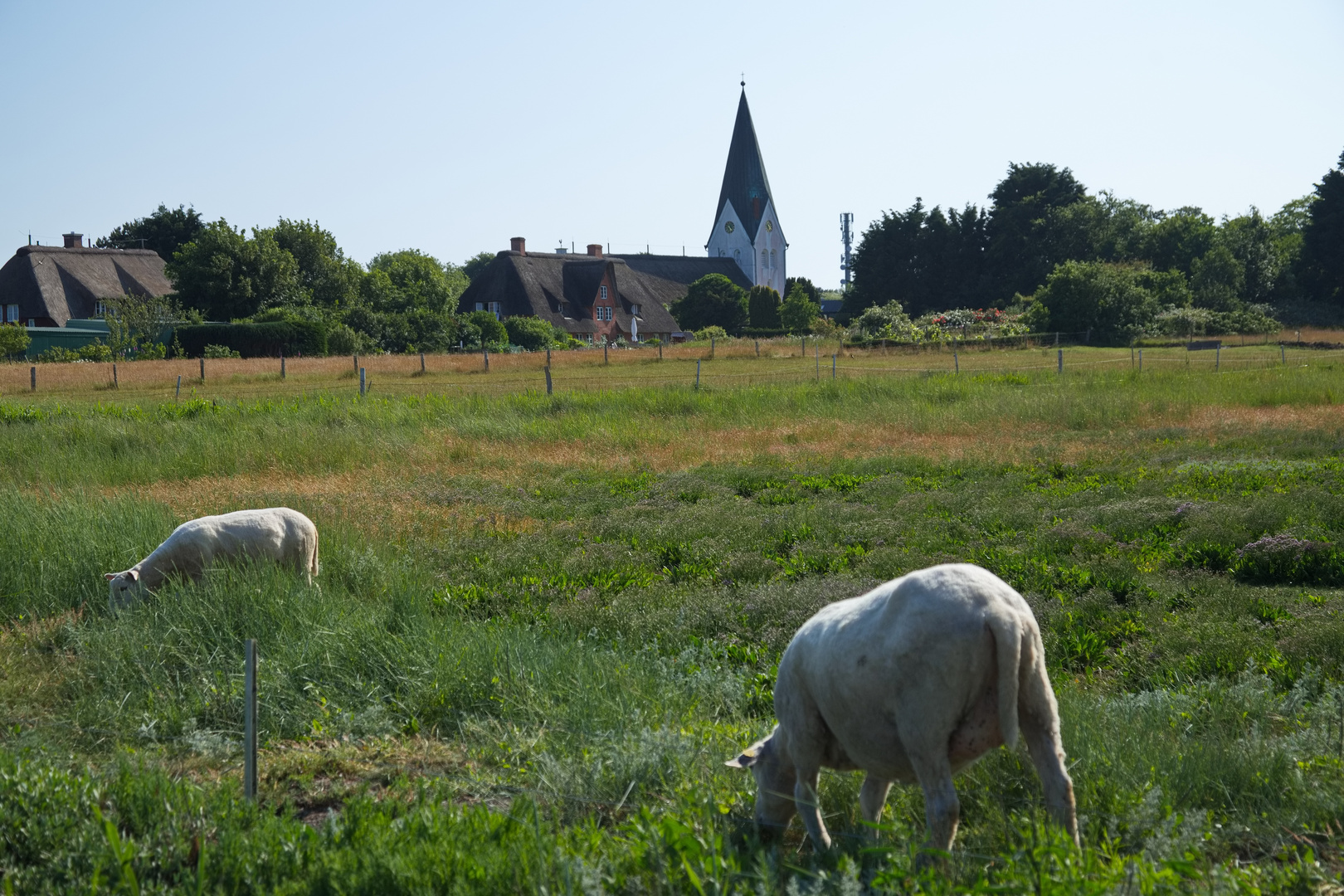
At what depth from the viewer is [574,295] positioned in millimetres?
83312

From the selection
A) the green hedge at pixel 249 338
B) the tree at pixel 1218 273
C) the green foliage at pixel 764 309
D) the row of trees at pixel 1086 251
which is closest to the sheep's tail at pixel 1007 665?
the green hedge at pixel 249 338

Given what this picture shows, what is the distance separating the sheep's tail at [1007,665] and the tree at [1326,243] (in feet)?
243

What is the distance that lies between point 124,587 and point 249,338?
44146 mm

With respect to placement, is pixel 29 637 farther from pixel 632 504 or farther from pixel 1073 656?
pixel 1073 656

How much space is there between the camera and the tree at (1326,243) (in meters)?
63.4

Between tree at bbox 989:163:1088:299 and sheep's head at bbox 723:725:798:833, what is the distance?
74.8m

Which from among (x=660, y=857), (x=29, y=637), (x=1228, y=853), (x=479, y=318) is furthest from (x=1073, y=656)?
(x=479, y=318)

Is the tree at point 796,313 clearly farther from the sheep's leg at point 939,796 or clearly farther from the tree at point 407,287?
the sheep's leg at point 939,796

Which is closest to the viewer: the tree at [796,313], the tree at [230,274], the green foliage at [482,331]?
the tree at [230,274]

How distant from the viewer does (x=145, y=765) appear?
17.5 feet

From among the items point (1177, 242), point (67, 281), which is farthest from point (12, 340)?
point (1177, 242)

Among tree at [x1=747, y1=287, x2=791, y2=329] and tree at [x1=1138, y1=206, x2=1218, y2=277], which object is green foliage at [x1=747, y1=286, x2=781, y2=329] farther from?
tree at [x1=1138, y1=206, x2=1218, y2=277]

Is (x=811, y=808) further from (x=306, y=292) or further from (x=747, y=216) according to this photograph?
(x=747, y=216)

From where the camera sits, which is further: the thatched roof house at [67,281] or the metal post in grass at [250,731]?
the thatched roof house at [67,281]
